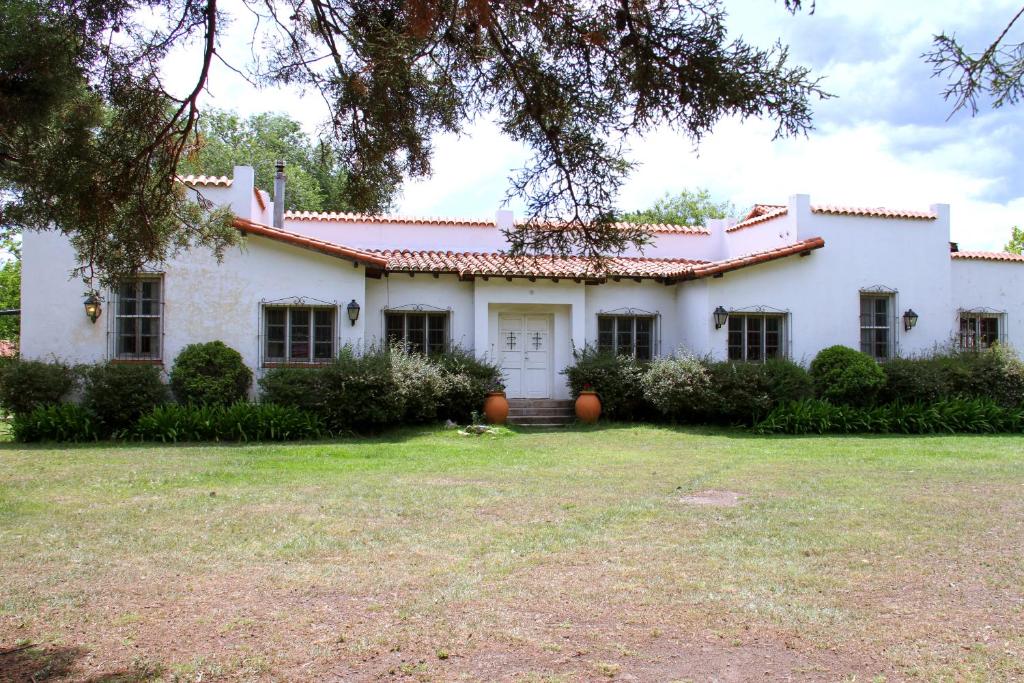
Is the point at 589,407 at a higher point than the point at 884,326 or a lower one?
lower

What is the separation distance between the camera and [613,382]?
17188mm

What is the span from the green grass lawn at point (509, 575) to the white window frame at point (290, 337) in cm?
619

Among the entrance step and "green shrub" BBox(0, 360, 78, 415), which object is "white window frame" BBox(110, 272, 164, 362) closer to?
"green shrub" BBox(0, 360, 78, 415)

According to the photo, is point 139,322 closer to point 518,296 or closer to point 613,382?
point 518,296

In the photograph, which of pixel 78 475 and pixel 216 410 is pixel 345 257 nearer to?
pixel 216 410

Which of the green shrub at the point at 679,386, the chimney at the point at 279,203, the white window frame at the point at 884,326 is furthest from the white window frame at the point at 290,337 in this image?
the white window frame at the point at 884,326

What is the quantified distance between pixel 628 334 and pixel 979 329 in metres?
9.02

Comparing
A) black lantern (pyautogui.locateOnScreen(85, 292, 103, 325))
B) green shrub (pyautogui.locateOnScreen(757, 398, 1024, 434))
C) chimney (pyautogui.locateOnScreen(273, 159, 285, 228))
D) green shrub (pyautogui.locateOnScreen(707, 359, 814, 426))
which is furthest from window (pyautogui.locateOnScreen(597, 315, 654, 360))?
black lantern (pyautogui.locateOnScreen(85, 292, 103, 325))

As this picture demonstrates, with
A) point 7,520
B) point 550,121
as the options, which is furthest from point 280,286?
point 550,121

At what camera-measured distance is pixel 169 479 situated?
32.2 ft

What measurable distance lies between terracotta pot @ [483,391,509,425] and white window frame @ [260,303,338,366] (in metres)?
3.28

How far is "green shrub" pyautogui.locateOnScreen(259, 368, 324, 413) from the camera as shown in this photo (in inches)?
590

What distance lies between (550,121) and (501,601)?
3224 mm

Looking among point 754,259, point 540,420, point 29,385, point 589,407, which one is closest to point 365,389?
point 540,420
